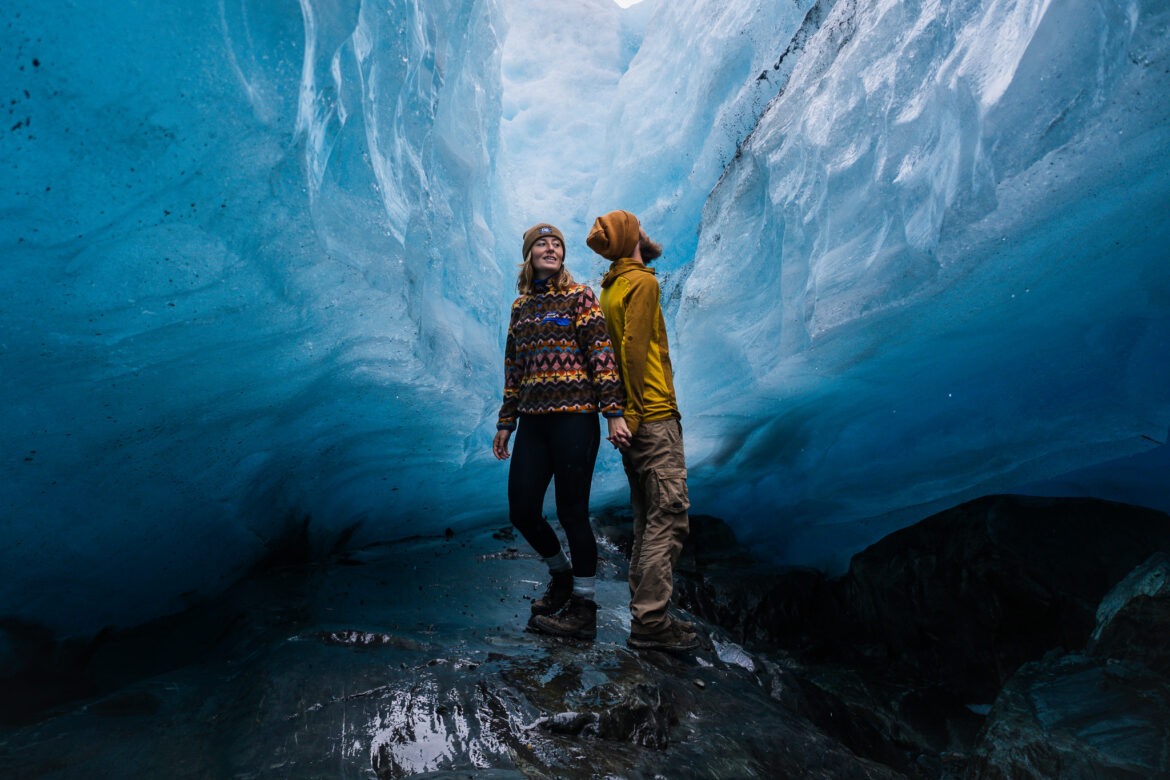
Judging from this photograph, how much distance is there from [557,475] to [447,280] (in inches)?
85.3

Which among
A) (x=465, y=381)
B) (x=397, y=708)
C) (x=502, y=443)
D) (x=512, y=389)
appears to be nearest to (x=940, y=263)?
(x=512, y=389)

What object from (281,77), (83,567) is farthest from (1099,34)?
(83,567)

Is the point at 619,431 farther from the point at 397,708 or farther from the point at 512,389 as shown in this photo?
the point at 397,708

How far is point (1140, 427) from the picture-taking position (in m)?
3.45

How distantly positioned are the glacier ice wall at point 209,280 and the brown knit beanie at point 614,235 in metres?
1.04

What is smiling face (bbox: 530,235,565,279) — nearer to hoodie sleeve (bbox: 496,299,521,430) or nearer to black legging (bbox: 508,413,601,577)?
hoodie sleeve (bbox: 496,299,521,430)

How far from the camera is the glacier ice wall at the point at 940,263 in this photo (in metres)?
2.61

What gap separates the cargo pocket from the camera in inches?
95.2

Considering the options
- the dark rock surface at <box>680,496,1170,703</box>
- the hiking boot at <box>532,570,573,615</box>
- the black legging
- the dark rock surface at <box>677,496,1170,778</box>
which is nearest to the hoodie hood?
the black legging

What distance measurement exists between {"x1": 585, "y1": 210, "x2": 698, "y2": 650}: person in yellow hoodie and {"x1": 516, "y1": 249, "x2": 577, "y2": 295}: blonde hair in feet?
0.65

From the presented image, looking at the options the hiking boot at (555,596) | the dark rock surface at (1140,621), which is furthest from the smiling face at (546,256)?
the dark rock surface at (1140,621)

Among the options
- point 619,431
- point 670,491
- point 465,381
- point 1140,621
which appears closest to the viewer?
point 619,431

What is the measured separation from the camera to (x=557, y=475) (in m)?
2.35

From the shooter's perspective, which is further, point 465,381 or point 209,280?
point 465,381
